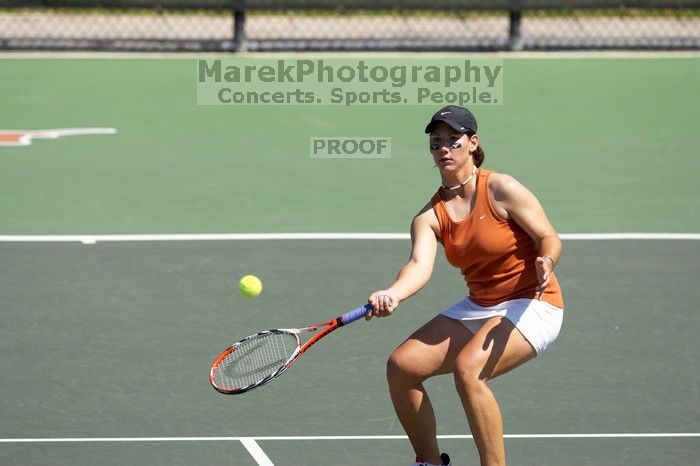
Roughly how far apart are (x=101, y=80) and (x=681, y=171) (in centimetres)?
718

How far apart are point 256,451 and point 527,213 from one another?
6.53 feet

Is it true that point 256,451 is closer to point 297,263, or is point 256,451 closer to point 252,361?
point 252,361

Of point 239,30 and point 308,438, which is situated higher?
point 239,30

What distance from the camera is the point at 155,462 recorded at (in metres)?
7.23

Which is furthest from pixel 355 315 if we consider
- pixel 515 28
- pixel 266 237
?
pixel 515 28

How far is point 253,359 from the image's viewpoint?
7.12 m

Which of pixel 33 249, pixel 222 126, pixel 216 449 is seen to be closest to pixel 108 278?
pixel 33 249
